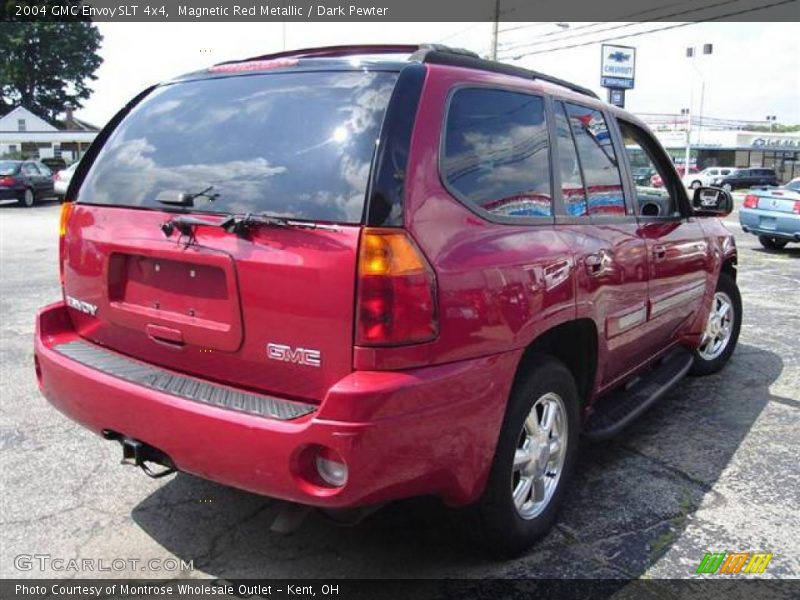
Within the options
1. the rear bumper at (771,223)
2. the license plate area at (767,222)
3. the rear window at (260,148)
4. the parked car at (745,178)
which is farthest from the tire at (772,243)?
the parked car at (745,178)

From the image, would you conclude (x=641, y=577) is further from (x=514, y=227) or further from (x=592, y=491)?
(x=514, y=227)

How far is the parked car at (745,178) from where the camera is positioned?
166ft

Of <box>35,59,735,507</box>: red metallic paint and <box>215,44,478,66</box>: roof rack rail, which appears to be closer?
<box>35,59,735,507</box>: red metallic paint

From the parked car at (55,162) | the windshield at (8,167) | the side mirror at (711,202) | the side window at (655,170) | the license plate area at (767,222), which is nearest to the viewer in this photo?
the side window at (655,170)

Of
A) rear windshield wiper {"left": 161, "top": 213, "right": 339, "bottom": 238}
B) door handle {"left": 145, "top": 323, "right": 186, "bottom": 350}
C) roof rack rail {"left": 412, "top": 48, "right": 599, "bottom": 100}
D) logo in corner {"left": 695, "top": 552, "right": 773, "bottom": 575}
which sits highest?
roof rack rail {"left": 412, "top": 48, "right": 599, "bottom": 100}

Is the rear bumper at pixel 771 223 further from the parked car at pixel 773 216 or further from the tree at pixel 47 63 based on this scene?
the tree at pixel 47 63

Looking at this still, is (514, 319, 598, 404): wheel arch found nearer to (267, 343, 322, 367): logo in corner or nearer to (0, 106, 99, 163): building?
(267, 343, 322, 367): logo in corner

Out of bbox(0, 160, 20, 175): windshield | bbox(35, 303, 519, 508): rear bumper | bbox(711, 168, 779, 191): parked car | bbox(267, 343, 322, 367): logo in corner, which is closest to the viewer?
bbox(35, 303, 519, 508): rear bumper

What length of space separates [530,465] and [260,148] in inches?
64.4

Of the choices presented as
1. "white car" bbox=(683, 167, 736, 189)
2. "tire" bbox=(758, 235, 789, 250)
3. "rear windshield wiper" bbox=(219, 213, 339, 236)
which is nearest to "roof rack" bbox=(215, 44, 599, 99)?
"rear windshield wiper" bbox=(219, 213, 339, 236)

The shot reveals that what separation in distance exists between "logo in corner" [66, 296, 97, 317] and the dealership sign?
42.5 metres

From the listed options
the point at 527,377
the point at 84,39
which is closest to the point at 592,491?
the point at 527,377

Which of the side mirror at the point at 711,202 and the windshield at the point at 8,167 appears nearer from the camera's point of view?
the side mirror at the point at 711,202

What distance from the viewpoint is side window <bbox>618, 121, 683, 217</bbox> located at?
4.09 meters
